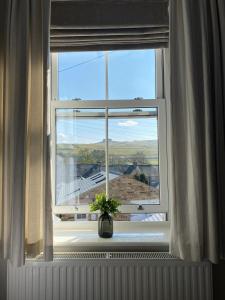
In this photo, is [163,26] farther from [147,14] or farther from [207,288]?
[207,288]

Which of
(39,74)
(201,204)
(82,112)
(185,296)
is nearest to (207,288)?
(185,296)

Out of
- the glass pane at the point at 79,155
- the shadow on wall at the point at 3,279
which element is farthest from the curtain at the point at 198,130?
the shadow on wall at the point at 3,279

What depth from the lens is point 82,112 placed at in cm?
218

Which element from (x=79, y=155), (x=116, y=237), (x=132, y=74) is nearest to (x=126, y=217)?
(x=116, y=237)

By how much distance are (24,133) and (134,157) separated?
0.82 m

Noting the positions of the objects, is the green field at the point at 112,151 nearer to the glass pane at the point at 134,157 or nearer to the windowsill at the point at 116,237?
the glass pane at the point at 134,157

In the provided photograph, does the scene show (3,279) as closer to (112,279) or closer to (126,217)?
(112,279)

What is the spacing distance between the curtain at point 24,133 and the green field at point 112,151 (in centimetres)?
37

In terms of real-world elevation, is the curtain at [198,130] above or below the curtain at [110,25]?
below

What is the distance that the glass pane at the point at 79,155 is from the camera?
2148mm

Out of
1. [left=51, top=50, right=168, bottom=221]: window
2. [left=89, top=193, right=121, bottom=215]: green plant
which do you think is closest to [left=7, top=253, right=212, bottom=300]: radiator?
[left=89, top=193, right=121, bottom=215]: green plant

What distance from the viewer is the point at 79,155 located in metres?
2.18

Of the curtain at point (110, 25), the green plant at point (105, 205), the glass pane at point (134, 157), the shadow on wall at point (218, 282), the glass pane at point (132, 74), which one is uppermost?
the curtain at point (110, 25)

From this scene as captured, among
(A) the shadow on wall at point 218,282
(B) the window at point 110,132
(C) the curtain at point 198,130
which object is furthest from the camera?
(B) the window at point 110,132
